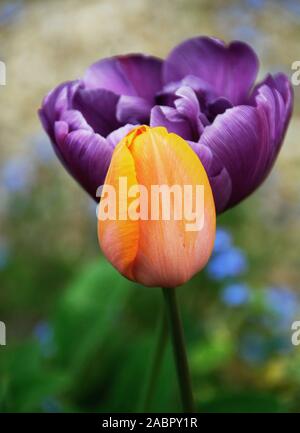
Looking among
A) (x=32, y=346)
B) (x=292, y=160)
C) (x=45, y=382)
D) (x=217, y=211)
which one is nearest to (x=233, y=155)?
(x=217, y=211)

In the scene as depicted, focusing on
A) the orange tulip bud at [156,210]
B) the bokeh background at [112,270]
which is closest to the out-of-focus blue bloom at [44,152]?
the bokeh background at [112,270]

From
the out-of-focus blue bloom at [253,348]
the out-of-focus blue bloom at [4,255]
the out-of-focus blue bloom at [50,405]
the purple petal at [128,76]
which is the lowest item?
the out-of-focus blue bloom at [50,405]

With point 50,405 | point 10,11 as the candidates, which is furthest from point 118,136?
point 10,11

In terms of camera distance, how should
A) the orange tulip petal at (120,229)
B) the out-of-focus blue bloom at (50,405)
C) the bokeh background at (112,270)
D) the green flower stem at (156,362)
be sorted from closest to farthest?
the orange tulip petal at (120,229)
the green flower stem at (156,362)
the out-of-focus blue bloom at (50,405)
the bokeh background at (112,270)

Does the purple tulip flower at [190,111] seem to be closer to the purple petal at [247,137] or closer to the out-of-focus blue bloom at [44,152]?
the purple petal at [247,137]

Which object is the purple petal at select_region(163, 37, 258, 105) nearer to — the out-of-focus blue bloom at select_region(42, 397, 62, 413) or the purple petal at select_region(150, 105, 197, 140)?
the purple petal at select_region(150, 105, 197, 140)

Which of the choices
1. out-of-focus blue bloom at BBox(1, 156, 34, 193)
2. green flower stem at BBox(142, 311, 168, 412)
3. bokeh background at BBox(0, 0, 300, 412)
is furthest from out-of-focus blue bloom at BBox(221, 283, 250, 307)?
out-of-focus blue bloom at BBox(1, 156, 34, 193)
